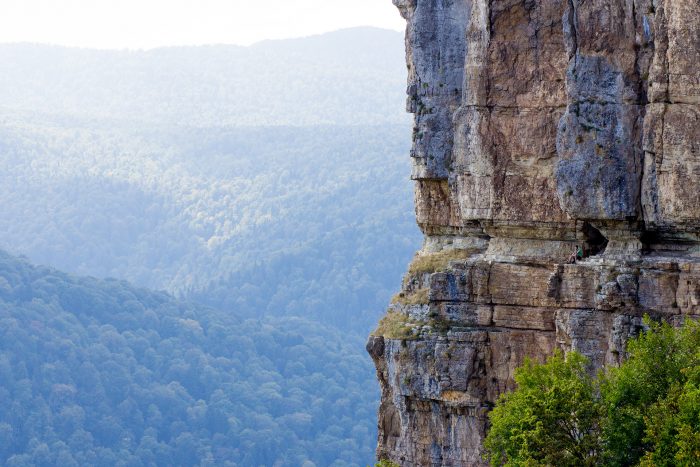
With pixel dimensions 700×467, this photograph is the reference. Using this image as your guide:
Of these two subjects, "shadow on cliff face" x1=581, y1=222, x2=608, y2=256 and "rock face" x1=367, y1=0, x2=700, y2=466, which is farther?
"shadow on cliff face" x1=581, y1=222, x2=608, y2=256

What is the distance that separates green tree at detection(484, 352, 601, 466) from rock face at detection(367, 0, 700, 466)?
328 cm

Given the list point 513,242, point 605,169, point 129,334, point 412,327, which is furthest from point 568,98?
point 129,334

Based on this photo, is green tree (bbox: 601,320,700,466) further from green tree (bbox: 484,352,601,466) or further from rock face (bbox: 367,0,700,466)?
rock face (bbox: 367,0,700,466)

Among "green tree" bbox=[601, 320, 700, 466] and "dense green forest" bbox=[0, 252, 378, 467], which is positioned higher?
"green tree" bbox=[601, 320, 700, 466]

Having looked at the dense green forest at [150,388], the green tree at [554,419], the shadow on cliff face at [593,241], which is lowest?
the dense green forest at [150,388]

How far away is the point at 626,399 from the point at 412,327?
39.0ft

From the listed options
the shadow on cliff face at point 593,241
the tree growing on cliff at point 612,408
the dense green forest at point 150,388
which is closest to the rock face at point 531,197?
the shadow on cliff face at point 593,241

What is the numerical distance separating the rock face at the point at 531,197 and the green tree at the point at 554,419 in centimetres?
328

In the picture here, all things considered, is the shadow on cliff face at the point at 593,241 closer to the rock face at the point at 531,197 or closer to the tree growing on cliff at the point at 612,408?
the rock face at the point at 531,197

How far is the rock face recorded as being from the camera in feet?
134

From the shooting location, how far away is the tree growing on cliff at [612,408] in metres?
35.3

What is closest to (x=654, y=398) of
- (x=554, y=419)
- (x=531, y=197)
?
(x=554, y=419)

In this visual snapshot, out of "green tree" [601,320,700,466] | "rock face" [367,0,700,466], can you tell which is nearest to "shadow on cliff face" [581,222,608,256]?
"rock face" [367,0,700,466]

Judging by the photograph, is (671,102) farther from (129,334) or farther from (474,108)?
(129,334)
